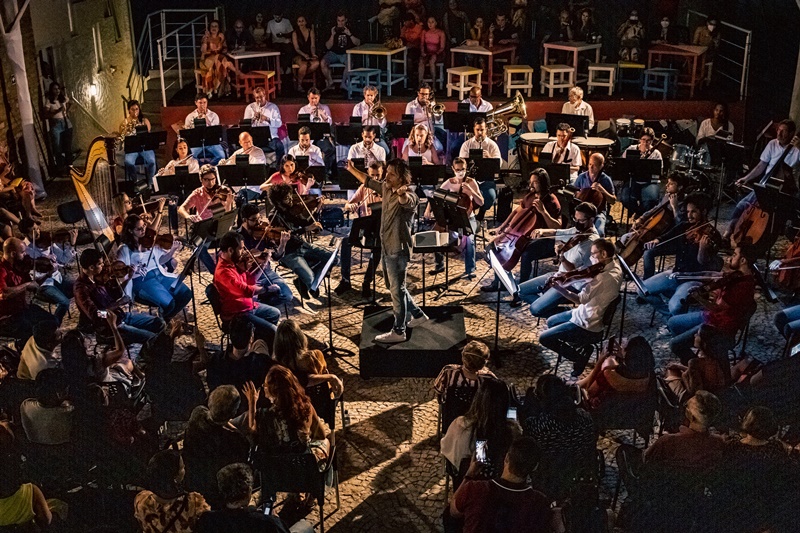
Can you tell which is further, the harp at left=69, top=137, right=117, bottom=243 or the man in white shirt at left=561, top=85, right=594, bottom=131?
the man in white shirt at left=561, top=85, right=594, bottom=131

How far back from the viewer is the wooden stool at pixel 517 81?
49.9ft

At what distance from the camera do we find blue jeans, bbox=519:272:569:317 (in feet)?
26.5

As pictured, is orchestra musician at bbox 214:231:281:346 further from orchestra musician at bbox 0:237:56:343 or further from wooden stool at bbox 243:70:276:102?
wooden stool at bbox 243:70:276:102

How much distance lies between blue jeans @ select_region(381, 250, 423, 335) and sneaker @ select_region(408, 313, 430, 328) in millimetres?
270

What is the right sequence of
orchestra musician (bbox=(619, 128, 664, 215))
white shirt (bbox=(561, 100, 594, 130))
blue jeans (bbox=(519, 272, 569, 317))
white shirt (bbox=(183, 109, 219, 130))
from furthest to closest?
white shirt (bbox=(561, 100, 594, 130)) → white shirt (bbox=(183, 109, 219, 130)) → orchestra musician (bbox=(619, 128, 664, 215)) → blue jeans (bbox=(519, 272, 569, 317))

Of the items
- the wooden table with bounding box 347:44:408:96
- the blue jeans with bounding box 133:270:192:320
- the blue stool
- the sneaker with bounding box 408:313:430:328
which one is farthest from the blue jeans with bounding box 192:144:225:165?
the blue stool

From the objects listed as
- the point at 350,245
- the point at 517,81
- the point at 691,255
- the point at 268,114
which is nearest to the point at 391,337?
the point at 350,245

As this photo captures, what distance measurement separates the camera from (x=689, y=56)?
15.0 metres

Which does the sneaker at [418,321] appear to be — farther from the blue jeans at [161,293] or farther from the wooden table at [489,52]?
the wooden table at [489,52]

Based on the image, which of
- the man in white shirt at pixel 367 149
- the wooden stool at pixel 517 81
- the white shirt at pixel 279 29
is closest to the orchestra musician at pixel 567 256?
the man in white shirt at pixel 367 149

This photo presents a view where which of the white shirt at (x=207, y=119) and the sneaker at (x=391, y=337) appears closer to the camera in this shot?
the sneaker at (x=391, y=337)

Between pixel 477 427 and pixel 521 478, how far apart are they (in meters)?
0.90

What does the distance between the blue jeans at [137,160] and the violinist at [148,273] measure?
145 inches

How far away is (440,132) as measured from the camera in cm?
1335
